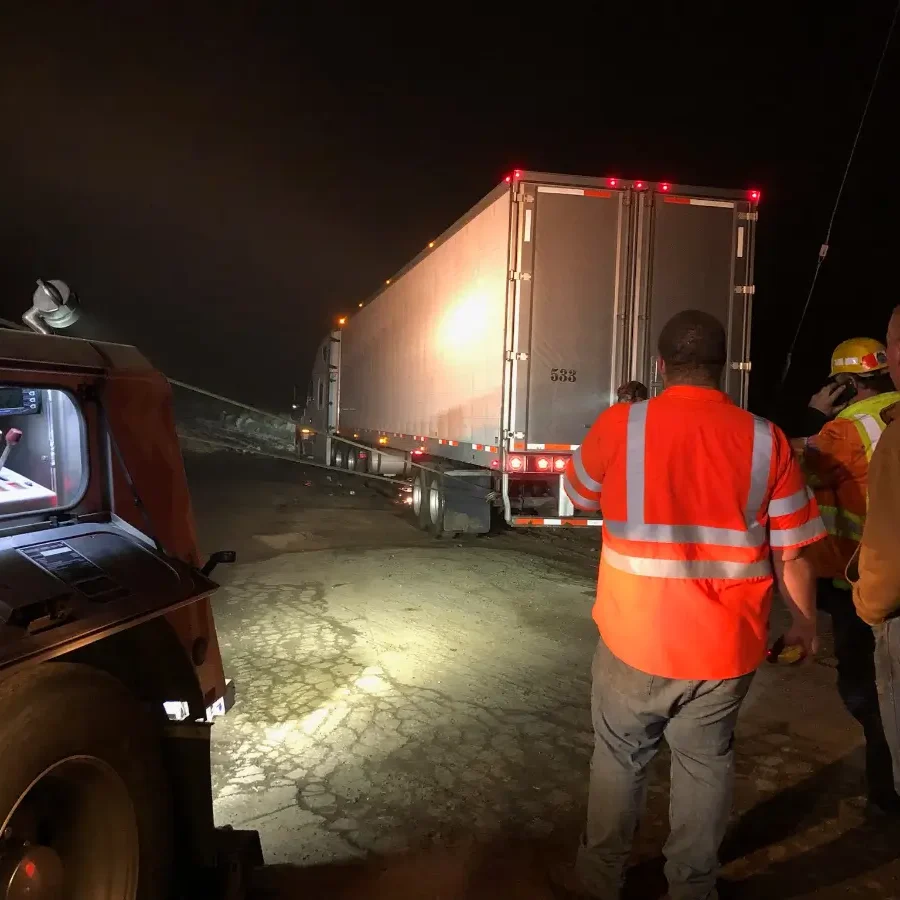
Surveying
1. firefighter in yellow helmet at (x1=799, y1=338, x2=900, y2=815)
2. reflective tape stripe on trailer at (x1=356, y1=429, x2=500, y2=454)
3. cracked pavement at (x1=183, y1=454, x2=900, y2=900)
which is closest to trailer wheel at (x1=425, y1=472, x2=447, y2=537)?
reflective tape stripe on trailer at (x1=356, y1=429, x2=500, y2=454)

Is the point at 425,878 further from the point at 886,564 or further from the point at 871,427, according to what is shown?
the point at 871,427

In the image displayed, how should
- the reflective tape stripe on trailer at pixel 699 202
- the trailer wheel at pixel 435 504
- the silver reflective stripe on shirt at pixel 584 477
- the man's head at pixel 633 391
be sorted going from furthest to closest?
1. the trailer wheel at pixel 435 504
2. the reflective tape stripe on trailer at pixel 699 202
3. the man's head at pixel 633 391
4. the silver reflective stripe on shirt at pixel 584 477

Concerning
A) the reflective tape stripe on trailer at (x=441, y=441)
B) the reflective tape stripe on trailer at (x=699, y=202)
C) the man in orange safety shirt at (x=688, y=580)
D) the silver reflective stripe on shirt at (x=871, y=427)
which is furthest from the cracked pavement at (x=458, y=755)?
the reflective tape stripe on trailer at (x=699, y=202)

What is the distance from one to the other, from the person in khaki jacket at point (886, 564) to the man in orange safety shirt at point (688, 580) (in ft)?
0.61

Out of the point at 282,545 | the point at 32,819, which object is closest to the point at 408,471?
the point at 282,545

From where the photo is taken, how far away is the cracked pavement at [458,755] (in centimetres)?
298

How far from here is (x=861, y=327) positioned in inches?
1129

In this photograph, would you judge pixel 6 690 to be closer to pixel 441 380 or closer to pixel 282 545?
pixel 282 545

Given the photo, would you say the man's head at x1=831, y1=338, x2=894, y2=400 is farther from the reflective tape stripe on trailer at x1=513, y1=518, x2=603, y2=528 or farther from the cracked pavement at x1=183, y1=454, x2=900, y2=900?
the reflective tape stripe on trailer at x1=513, y1=518, x2=603, y2=528

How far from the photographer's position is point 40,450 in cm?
253

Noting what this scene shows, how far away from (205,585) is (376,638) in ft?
11.9

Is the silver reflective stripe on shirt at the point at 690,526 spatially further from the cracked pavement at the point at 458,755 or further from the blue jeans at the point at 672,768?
the cracked pavement at the point at 458,755

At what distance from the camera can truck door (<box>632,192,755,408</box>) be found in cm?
798

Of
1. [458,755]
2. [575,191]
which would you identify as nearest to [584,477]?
[458,755]
